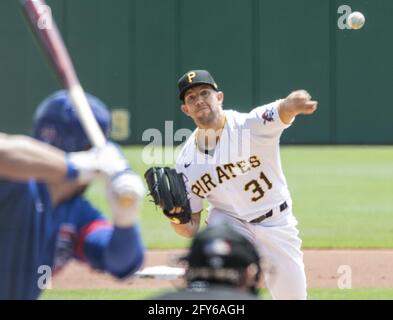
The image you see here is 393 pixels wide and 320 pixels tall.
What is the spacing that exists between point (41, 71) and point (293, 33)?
20.8 feet

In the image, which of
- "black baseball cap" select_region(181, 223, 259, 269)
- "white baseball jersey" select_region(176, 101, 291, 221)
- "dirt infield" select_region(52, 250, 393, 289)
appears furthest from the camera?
"dirt infield" select_region(52, 250, 393, 289)

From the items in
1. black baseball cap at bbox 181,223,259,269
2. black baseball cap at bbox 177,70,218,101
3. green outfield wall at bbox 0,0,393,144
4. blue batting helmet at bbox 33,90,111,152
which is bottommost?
black baseball cap at bbox 181,223,259,269

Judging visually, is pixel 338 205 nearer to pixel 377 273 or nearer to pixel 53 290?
pixel 377 273

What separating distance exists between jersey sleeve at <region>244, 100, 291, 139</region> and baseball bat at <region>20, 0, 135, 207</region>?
218 centimetres

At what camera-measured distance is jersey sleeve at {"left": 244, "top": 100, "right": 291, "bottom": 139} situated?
623 cm

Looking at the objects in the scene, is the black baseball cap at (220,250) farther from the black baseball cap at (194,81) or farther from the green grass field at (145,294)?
the green grass field at (145,294)

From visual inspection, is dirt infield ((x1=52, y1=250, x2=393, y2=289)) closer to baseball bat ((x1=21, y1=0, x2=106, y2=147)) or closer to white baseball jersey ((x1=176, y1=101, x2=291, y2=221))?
white baseball jersey ((x1=176, y1=101, x2=291, y2=221))

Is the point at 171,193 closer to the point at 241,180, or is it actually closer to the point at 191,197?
the point at 191,197

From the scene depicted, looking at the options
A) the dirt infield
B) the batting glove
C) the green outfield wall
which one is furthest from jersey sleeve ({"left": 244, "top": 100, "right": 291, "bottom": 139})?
the green outfield wall

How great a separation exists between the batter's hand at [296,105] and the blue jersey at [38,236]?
9.23 feet

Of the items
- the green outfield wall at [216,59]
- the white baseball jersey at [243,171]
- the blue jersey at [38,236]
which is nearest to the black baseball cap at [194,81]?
the white baseball jersey at [243,171]

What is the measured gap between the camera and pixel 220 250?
2.33 meters

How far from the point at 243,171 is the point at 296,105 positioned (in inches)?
28.3

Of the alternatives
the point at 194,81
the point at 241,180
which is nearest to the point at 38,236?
the point at 241,180
